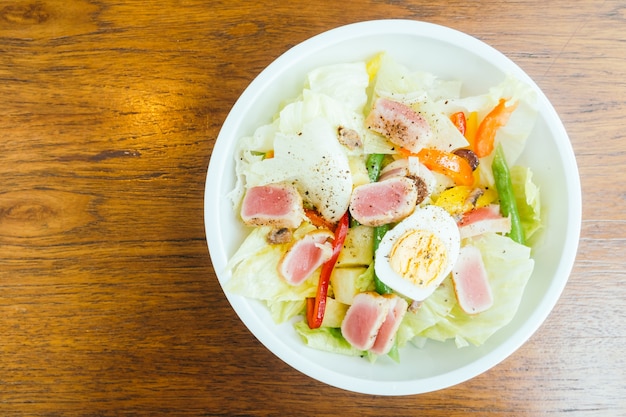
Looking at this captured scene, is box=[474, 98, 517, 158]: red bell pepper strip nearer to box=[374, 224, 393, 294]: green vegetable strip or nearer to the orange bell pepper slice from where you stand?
the orange bell pepper slice

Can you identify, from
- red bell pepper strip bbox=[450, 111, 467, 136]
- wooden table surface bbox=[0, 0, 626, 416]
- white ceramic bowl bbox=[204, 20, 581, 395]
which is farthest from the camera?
wooden table surface bbox=[0, 0, 626, 416]

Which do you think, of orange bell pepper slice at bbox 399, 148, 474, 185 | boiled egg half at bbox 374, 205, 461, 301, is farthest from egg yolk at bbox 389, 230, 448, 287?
orange bell pepper slice at bbox 399, 148, 474, 185

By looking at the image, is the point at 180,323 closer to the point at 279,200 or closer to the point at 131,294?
the point at 131,294

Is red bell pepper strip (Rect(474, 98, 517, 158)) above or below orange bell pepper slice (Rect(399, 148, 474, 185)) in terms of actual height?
above

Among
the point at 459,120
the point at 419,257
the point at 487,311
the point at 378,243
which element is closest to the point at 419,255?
the point at 419,257

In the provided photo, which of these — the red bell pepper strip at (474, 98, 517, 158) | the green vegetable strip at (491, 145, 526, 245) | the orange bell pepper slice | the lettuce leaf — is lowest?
the lettuce leaf

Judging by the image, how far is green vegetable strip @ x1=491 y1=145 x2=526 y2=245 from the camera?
1.67 metres

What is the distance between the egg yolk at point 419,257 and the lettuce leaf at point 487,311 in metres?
0.10

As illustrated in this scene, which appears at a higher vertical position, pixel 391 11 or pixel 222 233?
pixel 391 11

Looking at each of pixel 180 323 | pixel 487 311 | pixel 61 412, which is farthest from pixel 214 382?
pixel 487 311

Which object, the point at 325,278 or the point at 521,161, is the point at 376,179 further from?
the point at 521,161

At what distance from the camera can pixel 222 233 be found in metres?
1.63

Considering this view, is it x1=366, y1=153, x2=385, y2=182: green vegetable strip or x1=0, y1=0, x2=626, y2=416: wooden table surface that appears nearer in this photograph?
x1=366, y1=153, x2=385, y2=182: green vegetable strip

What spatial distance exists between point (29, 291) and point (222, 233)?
82 cm
